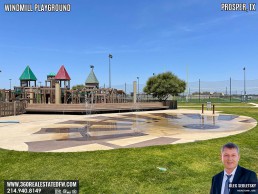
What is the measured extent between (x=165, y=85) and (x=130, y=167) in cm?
2878

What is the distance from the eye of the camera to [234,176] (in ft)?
6.76

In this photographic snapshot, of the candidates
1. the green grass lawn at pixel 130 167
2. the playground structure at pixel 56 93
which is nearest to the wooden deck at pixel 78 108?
the playground structure at pixel 56 93

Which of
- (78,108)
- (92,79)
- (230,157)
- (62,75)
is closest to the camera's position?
(230,157)

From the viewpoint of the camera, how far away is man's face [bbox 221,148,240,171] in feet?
6.59

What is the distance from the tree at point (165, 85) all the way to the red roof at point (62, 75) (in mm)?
13126

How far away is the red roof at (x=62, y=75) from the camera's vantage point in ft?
126

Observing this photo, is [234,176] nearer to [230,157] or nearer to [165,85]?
[230,157]

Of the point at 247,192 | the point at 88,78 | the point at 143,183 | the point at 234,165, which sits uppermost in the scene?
the point at 88,78

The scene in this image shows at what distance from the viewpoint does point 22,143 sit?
Answer: 30.2 ft

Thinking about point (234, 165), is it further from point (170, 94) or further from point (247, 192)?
point (170, 94)

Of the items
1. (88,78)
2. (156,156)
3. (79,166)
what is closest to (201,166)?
(156,156)

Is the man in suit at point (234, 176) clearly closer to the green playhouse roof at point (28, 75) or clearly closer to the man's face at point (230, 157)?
the man's face at point (230, 157)

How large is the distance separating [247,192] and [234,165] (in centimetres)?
23

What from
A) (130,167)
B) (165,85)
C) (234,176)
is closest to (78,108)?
(165,85)
